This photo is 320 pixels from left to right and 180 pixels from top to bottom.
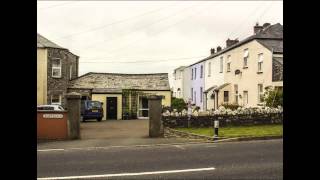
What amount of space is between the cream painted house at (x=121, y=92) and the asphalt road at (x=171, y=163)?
25494 mm

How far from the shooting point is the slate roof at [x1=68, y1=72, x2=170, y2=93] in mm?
41031

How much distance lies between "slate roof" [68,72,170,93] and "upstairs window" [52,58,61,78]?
3853 mm

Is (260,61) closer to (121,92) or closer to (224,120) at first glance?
(224,120)

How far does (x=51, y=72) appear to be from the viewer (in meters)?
34.9

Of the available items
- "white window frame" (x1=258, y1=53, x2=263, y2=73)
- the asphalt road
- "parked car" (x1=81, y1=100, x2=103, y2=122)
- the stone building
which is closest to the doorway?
"parked car" (x1=81, y1=100, x2=103, y2=122)

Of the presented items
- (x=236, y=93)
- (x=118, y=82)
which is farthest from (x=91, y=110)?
(x=236, y=93)

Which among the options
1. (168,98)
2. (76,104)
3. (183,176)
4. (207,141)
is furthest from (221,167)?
(168,98)

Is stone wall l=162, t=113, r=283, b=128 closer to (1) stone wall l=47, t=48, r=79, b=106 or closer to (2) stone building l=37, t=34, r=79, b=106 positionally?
(2) stone building l=37, t=34, r=79, b=106

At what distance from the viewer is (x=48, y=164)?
1122 centimetres

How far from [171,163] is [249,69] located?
78.2 feet

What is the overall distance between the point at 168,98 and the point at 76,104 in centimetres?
2272

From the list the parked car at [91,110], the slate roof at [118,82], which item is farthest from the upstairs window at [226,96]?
the parked car at [91,110]

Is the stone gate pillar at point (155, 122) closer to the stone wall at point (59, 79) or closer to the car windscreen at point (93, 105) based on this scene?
the car windscreen at point (93, 105)
